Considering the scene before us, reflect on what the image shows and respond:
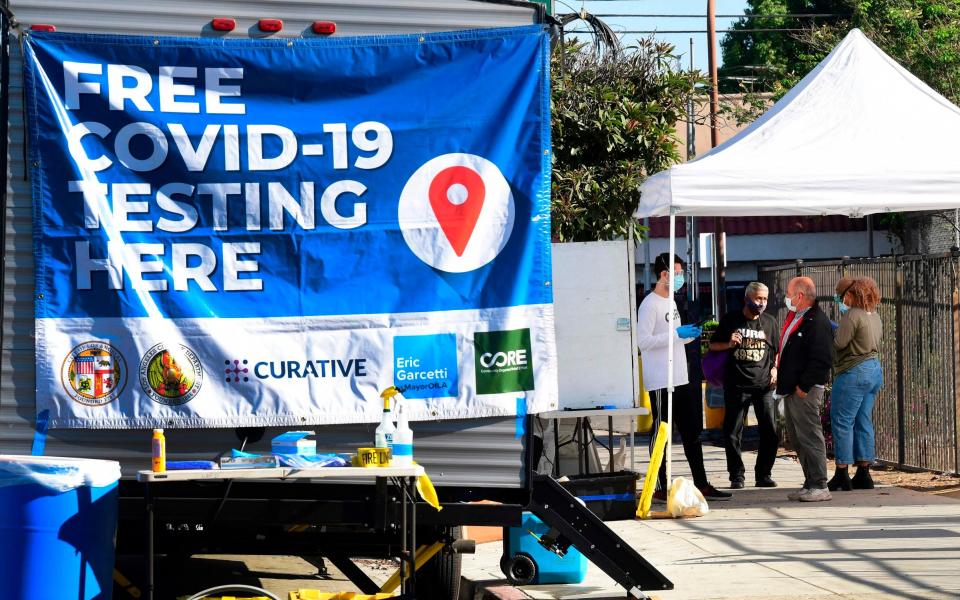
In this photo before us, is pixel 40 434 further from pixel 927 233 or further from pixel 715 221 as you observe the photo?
pixel 927 233

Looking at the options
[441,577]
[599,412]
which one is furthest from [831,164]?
[441,577]

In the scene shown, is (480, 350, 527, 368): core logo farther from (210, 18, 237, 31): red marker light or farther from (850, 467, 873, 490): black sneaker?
(850, 467, 873, 490): black sneaker

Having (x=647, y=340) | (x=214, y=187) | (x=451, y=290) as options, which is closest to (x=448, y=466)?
(x=451, y=290)

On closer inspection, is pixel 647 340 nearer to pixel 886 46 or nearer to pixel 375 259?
pixel 375 259

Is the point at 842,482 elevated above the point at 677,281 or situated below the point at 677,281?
below

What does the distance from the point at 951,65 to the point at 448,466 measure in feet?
77.0

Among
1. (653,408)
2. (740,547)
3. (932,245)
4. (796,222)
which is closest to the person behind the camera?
(740,547)

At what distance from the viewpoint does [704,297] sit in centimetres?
3584

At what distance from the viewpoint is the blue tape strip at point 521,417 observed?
6180 mm

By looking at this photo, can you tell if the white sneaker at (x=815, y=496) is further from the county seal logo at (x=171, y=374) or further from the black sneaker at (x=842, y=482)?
the county seal logo at (x=171, y=374)

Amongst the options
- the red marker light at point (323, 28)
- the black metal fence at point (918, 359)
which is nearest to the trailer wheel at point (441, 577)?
the red marker light at point (323, 28)

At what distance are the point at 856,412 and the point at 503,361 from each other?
5.82 metres

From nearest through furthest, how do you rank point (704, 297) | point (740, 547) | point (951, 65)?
point (740, 547)
point (951, 65)
point (704, 297)

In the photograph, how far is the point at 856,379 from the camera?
10906 mm
